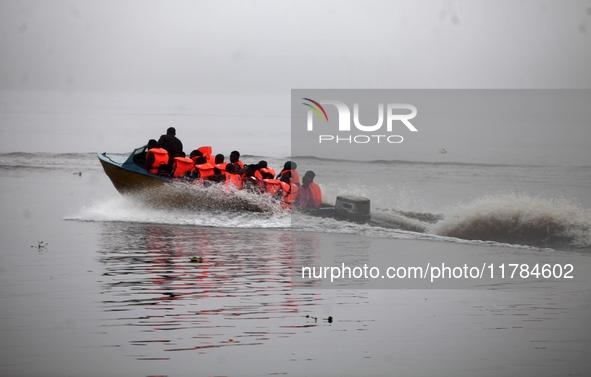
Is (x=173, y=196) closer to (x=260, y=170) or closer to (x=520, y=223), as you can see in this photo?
(x=260, y=170)

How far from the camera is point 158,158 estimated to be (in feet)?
43.0

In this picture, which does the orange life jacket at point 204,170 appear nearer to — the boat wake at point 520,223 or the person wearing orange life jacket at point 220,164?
the person wearing orange life jacket at point 220,164

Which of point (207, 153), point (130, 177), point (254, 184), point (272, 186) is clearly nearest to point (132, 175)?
point (130, 177)

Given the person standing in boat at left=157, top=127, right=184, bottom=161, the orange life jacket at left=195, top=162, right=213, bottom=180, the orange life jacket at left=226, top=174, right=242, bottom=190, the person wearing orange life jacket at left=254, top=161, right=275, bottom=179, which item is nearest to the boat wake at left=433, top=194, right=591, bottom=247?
the person wearing orange life jacket at left=254, top=161, right=275, bottom=179

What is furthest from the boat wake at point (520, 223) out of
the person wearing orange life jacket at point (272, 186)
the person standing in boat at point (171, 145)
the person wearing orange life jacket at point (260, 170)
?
the person standing in boat at point (171, 145)

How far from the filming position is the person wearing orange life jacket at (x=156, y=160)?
13062 millimetres

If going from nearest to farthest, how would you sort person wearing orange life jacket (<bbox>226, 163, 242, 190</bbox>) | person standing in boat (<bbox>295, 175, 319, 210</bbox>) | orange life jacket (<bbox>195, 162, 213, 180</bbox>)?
person standing in boat (<bbox>295, 175, 319, 210</bbox>) → person wearing orange life jacket (<bbox>226, 163, 242, 190</bbox>) → orange life jacket (<bbox>195, 162, 213, 180</bbox>)

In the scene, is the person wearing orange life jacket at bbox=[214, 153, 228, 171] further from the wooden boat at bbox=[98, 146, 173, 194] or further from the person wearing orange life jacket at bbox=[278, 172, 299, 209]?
the person wearing orange life jacket at bbox=[278, 172, 299, 209]

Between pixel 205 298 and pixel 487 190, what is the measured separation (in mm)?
14792

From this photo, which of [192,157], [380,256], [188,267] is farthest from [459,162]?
[188,267]

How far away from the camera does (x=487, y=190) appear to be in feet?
65.1

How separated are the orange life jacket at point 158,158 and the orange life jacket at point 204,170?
0.74 metres

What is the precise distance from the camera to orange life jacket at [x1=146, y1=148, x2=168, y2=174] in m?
13.1

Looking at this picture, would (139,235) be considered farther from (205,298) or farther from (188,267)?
(205,298)
